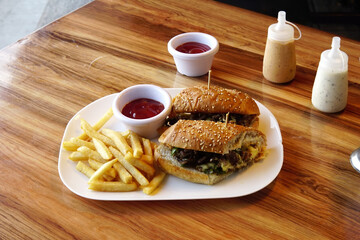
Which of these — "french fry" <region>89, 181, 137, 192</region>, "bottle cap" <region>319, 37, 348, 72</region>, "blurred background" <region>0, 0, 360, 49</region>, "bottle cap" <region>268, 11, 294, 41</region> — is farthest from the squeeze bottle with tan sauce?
"blurred background" <region>0, 0, 360, 49</region>

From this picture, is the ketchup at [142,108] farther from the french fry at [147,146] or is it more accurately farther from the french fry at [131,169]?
the french fry at [131,169]

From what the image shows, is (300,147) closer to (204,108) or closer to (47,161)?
(204,108)

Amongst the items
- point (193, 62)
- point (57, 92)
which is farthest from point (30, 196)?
point (193, 62)

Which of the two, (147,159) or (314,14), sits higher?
(147,159)

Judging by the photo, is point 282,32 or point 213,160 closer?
point 213,160

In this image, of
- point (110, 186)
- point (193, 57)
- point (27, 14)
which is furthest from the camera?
point (27, 14)

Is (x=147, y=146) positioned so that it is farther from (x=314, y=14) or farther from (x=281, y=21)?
(x=314, y=14)

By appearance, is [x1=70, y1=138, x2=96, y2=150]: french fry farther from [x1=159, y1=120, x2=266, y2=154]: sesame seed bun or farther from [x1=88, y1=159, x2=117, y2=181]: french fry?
[x1=159, y1=120, x2=266, y2=154]: sesame seed bun

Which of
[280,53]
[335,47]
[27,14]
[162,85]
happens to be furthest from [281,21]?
[27,14]
